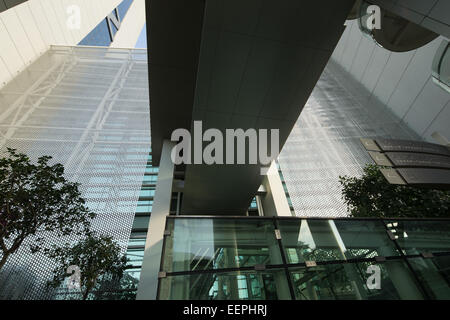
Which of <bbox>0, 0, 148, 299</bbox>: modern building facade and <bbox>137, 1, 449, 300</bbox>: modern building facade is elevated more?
<bbox>0, 0, 148, 299</bbox>: modern building facade

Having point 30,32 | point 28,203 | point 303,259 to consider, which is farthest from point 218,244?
point 30,32

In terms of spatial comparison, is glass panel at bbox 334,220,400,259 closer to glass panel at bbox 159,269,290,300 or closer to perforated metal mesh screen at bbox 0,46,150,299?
glass panel at bbox 159,269,290,300

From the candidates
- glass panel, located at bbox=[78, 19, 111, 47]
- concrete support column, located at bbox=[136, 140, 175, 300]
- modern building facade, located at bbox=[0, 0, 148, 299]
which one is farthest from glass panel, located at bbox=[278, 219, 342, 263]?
glass panel, located at bbox=[78, 19, 111, 47]

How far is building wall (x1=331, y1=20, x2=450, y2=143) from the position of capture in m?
8.23

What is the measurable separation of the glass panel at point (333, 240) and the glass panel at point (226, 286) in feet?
1.32

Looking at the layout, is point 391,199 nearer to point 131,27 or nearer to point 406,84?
point 406,84

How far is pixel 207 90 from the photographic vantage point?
12.5 ft

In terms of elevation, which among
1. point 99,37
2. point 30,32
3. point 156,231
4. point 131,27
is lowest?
point 156,231

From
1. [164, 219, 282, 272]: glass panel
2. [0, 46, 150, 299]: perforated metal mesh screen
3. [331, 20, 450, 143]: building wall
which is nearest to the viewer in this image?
[164, 219, 282, 272]: glass panel

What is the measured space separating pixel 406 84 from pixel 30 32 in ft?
57.7

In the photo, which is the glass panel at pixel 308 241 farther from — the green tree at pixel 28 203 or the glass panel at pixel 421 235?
the green tree at pixel 28 203

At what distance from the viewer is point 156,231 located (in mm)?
4547

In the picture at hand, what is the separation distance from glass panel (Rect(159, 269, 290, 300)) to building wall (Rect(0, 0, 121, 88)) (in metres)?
12.0

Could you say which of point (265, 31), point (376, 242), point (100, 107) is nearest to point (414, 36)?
point (265, 31)
